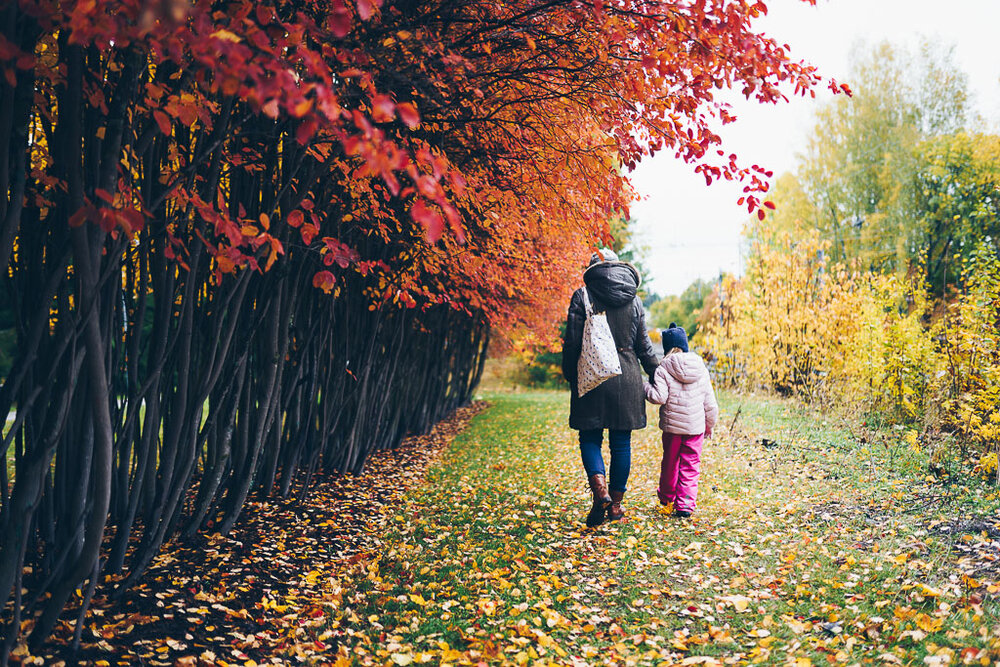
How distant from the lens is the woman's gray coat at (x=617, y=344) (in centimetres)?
461

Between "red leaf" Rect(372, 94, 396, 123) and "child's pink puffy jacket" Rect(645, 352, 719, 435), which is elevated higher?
"red leaf" Rect(372, 94, 396, 123)

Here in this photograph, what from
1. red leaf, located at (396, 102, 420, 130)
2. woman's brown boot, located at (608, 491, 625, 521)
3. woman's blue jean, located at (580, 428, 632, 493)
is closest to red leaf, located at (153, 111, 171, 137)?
red leaf, located at (396, 102, 420, 130)

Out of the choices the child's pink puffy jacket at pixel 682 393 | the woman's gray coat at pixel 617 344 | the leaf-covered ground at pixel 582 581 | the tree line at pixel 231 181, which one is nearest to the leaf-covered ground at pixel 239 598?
the leaf-covered ground at pixel 582 581

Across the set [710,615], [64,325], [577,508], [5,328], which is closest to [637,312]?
[577,508]

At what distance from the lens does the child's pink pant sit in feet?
16.6

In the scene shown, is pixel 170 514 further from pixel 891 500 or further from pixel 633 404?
pixel 891 500

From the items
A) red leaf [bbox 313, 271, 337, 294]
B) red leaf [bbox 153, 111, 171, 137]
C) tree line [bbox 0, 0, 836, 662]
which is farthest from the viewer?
red leaf [bbox 313, 271, 337, 294]

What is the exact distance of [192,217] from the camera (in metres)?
3.29

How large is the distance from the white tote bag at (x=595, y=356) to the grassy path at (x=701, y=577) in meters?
1.11

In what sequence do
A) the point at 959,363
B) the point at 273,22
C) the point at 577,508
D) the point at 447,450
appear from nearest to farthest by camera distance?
1. the point at 273,22
2. the point at 577,508
3. the point at 959,363
4. the point at 447,450

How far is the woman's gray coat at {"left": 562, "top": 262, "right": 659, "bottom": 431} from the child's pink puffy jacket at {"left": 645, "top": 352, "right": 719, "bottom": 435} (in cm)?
29

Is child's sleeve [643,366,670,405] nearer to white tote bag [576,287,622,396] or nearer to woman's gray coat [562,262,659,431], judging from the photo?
woman's gray coat [562,262,659,431]

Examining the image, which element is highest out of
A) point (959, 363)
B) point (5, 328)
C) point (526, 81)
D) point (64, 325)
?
point (526, 81)

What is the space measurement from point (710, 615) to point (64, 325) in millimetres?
3242
